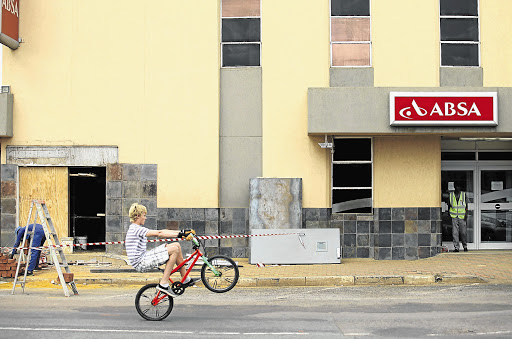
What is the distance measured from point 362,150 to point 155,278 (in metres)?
6.33

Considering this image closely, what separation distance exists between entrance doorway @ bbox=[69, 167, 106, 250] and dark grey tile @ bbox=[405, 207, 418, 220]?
746cm

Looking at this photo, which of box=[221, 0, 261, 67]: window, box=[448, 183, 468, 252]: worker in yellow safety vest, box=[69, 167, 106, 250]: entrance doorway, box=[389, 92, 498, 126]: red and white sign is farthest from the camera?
box=[448, 183, 468, 252]: worker in yellow safety vest

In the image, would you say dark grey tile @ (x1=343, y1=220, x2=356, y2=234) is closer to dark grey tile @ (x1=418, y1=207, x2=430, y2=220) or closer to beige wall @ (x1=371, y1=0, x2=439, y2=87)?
dark grey tile @ (x1=418, y1=207, x2=430, y2=220)

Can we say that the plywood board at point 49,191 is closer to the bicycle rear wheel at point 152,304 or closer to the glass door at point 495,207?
the bicycle rear wheel at point 152,304

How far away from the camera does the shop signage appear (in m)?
17.0

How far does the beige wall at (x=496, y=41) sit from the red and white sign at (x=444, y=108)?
126 cm

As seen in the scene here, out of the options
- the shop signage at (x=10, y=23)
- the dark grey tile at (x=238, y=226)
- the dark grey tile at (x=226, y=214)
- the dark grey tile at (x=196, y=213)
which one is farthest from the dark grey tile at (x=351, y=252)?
the shop signage at (x=10, y=23)

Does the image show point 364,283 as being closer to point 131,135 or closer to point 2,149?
point 131,135

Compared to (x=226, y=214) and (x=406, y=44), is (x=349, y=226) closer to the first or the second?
(x=226, y=214)

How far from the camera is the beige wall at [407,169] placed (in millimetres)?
17984

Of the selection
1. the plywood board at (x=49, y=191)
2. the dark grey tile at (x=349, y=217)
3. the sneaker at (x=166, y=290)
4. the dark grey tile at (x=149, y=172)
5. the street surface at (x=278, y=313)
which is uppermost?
the dark grey tile at (x=149, y=172)

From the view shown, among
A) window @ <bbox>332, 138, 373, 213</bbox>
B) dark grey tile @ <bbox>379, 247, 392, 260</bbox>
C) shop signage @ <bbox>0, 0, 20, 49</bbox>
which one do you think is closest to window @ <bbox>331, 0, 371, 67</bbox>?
window @ <bbox>332, 138, 373, 213</bbox>

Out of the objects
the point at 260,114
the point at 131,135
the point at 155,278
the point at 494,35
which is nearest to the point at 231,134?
the point at 260,114

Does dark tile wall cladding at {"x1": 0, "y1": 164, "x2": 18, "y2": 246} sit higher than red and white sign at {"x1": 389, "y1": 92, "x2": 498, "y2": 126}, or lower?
lower
